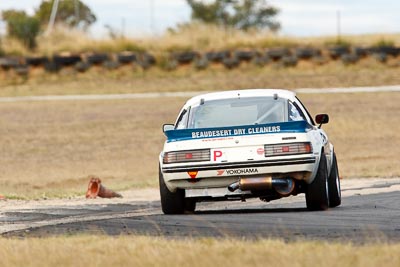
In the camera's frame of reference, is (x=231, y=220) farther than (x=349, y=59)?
No

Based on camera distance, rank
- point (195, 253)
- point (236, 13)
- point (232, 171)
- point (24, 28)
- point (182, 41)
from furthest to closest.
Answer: point (236, 13)
point (24, 28)
point (182, 41)
point (232, 171)
point (195, 253)

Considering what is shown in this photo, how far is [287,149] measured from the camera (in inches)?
557

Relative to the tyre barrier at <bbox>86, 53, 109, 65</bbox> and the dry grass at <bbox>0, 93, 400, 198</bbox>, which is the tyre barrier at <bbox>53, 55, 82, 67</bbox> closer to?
the tyre barrier at <bbox>86, 53, 109, 65</bbox>

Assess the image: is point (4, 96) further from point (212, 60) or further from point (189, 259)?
point (189, 259)

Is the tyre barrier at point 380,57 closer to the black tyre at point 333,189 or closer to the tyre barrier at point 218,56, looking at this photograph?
the tyre barrier at point 218,56

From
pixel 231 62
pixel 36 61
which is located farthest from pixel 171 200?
pixel 36 61

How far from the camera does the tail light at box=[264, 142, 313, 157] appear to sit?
1415 cm

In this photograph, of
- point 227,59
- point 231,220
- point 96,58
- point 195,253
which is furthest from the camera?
point 96,58

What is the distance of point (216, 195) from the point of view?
14.6 meters

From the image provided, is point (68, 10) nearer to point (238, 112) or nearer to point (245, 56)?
point (245, 56)

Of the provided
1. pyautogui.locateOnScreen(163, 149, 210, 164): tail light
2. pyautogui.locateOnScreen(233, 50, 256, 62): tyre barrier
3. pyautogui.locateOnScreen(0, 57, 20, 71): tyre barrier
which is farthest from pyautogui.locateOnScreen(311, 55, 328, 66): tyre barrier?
pyautogui.locateOnScreen(163, 149, 210, 164): tail light

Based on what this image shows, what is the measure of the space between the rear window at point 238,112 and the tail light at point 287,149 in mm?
1167

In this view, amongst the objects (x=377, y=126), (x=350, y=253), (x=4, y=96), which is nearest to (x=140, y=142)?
(x=377, y=126)

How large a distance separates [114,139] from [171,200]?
20.9m
